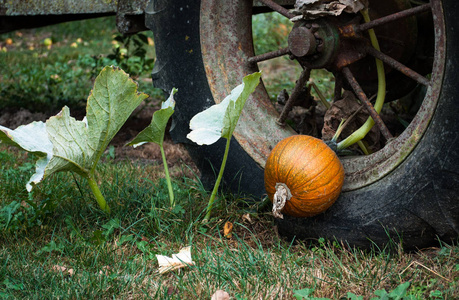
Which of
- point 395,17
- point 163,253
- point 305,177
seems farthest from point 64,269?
point 395,17

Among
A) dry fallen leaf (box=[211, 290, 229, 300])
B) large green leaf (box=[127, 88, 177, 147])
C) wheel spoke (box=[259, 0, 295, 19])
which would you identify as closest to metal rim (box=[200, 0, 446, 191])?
wheel spoke (box=[259, 0, 295, 19])

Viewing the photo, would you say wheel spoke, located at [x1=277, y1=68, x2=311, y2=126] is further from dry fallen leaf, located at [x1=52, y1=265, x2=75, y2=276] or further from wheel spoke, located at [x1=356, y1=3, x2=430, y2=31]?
dry fallen leaf, located at [x1=52, y1=265, x2=75, y2=276]

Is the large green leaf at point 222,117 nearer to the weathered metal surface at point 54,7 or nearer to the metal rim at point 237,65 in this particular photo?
the metal rim at point 237,65

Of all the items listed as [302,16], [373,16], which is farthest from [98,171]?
[373,16]

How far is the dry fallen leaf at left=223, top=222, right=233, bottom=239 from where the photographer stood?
211 centimetres

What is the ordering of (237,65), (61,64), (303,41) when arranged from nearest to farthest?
1. (303,41)
2. (237,65)
3. (61,64)

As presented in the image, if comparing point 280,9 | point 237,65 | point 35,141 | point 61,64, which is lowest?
point 61,64

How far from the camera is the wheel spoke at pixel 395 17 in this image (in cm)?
185

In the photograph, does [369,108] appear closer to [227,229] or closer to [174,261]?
[227,229]

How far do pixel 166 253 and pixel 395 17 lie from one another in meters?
1.22

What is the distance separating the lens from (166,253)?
1951mm

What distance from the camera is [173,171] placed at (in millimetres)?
2883

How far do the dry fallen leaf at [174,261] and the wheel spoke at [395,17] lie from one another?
1089 mm

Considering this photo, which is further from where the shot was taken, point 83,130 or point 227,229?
point 227,229
